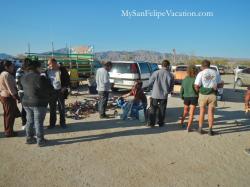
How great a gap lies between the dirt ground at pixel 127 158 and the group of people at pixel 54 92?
40 centimetres

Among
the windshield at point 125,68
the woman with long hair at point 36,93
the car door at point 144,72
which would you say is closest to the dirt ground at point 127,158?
the woman with long hair at point 36,93

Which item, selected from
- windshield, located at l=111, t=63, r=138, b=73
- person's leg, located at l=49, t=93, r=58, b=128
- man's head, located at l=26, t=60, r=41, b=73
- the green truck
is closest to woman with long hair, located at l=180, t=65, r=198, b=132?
person's leg, located at l=49, t=93, r=58, b=128

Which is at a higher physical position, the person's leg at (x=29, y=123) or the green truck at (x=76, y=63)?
the green truck at (x=76, y=63)

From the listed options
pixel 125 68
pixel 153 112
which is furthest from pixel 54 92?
pixel 125 68

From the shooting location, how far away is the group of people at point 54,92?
6078mm

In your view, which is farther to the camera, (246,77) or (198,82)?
(246,77)

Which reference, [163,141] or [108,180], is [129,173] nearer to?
[108,180]

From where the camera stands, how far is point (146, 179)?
468cm

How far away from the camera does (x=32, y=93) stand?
19.8 ft

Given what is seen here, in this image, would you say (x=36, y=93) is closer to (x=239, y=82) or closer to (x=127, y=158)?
(x=127, y=158)

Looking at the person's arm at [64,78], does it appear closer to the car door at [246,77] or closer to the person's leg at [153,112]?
the person's leg at [153,112]

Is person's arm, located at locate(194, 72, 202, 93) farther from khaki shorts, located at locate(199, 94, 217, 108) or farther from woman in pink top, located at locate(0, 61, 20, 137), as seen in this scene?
woman in pink top, located at locate(0, 61, 20, 137)

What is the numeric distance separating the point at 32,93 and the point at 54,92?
1.57 meters

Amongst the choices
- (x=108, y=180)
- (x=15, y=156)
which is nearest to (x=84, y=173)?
(x=108, y=180)
